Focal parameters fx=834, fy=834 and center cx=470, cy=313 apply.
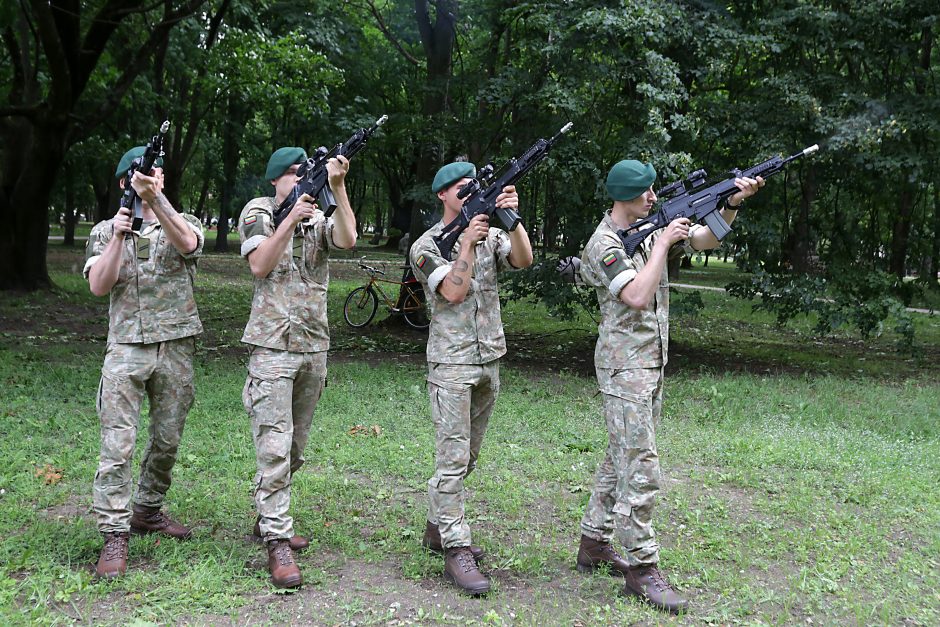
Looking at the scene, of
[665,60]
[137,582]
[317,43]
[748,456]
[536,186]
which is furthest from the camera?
[317,43]

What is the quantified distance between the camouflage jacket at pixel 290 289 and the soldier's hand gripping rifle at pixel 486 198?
0.66m

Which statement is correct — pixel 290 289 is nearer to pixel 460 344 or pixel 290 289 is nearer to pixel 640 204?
pixel 460 344

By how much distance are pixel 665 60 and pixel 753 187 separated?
18.1ft

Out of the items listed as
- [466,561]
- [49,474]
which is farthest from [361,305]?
[466,561]

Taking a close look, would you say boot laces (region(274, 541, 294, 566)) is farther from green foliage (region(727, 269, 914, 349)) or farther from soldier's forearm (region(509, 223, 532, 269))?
green foliage (region(727, 269, 914, 349))

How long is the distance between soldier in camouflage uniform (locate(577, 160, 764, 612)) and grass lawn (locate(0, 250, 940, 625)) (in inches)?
9.1

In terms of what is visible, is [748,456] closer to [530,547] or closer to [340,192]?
[530,547]

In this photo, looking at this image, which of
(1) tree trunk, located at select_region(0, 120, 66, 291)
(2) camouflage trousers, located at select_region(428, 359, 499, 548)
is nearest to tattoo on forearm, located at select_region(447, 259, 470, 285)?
(2) camouflage trousers, located at select_region(428, 359, 499, 548)

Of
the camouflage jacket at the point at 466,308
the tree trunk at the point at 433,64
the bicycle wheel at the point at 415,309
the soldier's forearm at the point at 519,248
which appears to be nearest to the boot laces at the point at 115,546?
the camouflage jacket at the point at 466,308

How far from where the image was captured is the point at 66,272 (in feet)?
71.2

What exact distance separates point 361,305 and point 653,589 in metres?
11.6

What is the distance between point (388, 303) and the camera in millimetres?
14922

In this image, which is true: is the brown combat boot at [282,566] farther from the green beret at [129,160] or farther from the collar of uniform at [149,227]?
the green beret at [129,160]

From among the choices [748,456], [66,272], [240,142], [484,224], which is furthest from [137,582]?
[240,142]
